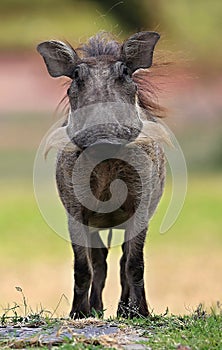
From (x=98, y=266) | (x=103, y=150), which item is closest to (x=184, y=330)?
(x=103, y=150)

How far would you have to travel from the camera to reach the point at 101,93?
6.80 m

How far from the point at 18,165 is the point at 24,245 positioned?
12561 mm

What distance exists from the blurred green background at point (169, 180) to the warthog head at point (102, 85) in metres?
0.62

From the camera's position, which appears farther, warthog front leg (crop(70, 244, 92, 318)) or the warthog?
warthog front leg (crop(70, 244, 92, 318))

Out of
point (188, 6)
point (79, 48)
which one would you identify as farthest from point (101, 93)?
point (188, 6)

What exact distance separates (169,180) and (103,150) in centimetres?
1605

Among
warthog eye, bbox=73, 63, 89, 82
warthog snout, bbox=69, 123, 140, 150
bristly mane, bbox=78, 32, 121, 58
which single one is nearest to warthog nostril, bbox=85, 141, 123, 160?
warthog snout, bbox=69, 123, 140, 150

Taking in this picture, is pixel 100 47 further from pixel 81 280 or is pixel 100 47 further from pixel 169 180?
pixel 169 180

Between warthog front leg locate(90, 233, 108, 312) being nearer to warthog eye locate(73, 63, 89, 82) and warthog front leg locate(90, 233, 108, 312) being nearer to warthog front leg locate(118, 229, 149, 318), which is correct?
warthog front leg locate(118, 229, 149, 318)

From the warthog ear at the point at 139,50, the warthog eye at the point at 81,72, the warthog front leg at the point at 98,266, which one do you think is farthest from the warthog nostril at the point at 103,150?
the warthog front leg at the point at 98,266

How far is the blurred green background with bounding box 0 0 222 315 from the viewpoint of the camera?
1336 cm

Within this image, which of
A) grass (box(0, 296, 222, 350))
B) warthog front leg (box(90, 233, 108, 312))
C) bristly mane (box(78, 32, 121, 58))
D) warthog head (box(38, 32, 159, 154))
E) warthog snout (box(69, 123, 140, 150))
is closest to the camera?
grass (box(0, 296, 222, 350))

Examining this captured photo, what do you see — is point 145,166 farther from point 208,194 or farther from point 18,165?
point 18,165

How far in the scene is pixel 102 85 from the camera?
686 centimetres
